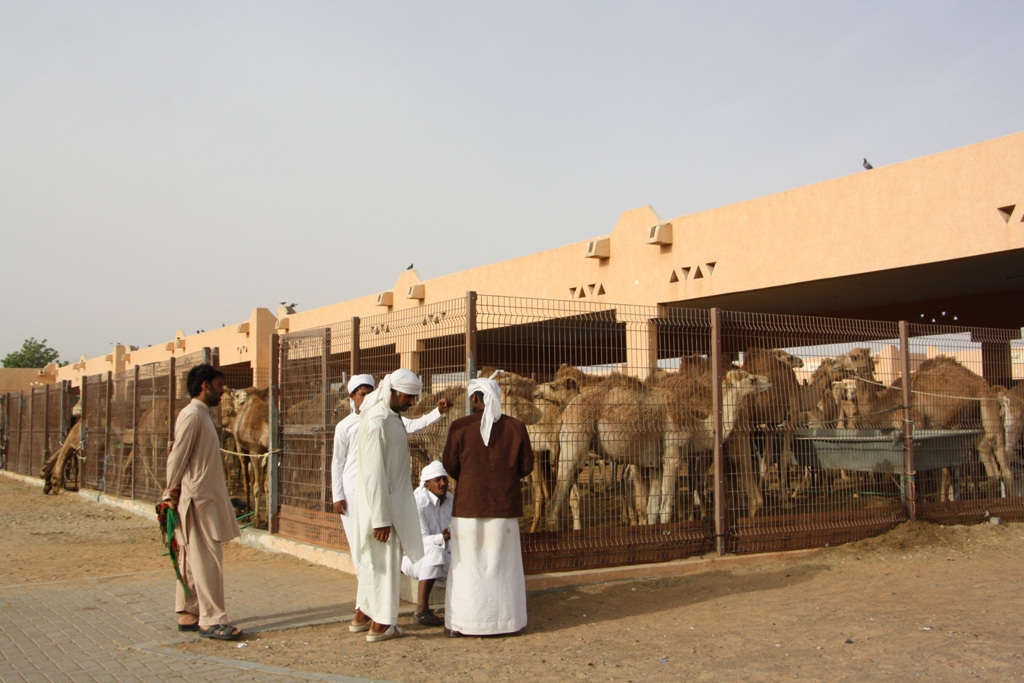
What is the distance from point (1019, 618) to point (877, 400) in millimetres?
5531

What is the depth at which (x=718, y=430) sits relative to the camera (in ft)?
30.5

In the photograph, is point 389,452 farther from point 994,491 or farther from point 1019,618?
point 994,491

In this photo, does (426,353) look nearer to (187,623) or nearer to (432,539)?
(432,539)

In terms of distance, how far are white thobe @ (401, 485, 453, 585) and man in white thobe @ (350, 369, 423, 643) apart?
36cm

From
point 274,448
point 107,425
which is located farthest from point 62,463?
point 274,448

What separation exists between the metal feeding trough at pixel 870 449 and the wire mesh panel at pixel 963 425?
3 centimetres

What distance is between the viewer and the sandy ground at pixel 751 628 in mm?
5750

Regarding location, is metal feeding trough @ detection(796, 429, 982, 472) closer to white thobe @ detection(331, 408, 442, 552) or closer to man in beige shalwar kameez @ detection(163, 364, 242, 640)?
white thobe @ detection(331, 408, 442, 552)

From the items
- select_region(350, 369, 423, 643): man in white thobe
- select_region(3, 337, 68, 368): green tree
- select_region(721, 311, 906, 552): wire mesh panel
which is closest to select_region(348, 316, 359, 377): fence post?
select_region(350, 369, 423, 643): man in white thobe

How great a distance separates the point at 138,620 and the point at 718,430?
5.77 metres

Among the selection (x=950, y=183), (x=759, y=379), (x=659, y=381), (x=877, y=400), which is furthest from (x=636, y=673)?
(x=950, y=183)

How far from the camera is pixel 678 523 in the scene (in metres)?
8.99

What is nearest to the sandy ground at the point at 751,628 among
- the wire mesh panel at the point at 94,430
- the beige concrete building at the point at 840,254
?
the beige concrete building at the point at 840,254

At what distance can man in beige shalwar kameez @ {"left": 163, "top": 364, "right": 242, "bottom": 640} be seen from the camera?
6.56 m
